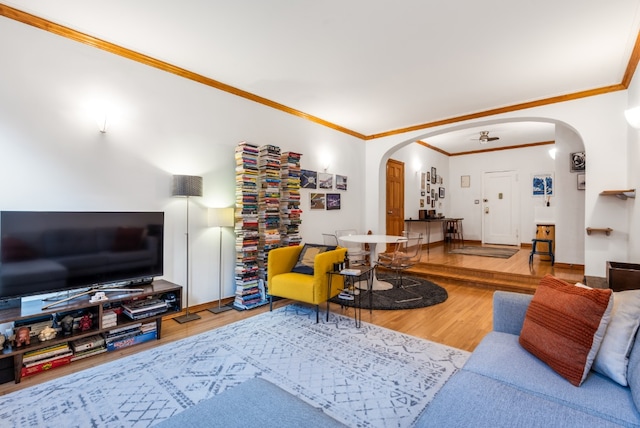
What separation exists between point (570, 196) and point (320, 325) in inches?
199

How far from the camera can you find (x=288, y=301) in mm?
4324

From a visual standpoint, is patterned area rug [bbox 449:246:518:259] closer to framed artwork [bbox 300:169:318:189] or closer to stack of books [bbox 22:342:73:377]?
framed artwork [bbox 300:169:318:189]

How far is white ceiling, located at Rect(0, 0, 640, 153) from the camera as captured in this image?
2.59 metres

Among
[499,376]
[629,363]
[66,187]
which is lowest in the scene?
[499,376]

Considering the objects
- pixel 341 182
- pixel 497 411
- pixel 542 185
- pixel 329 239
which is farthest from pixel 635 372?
pixel 542 185

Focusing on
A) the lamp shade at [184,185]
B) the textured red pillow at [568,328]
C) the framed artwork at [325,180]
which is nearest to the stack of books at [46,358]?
the lamp shade at [184,185]

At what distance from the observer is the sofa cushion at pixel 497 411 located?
118 centimetres

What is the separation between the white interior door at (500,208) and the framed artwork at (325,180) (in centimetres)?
558

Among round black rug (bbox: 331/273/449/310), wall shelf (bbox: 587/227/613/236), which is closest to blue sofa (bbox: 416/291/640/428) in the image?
round black rug (bbox: 331/273/449/310)

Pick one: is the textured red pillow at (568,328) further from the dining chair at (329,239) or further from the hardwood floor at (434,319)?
the dining chair at (329,239)

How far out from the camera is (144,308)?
116 inches

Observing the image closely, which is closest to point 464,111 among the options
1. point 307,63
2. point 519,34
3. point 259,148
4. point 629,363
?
point 519,34

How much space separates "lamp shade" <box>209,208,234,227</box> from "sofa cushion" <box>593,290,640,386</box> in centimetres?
343

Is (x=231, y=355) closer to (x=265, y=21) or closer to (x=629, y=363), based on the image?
(x=629, y=363)
